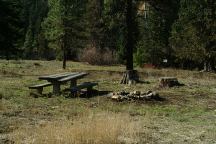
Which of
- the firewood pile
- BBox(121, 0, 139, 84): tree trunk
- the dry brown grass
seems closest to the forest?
BBox(121, 0, 139, 84): tree trunk

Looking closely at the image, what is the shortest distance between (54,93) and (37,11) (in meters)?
103

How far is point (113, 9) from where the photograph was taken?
25.7m

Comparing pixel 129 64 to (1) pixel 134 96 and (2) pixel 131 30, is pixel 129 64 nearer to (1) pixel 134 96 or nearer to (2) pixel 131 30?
(2) pixel 131 30

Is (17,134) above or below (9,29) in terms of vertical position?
below

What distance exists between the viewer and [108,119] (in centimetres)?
1095

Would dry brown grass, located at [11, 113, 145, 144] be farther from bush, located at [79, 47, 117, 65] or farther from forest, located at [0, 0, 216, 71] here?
bush, located at [79, 47, 117, 65]

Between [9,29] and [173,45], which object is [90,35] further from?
[9,29]

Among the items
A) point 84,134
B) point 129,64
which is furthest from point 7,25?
point 84,134

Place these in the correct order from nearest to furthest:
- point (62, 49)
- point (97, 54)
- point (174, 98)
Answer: point (174, 98), point (62, 49), point (97, 54)

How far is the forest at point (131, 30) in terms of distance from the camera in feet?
88.9

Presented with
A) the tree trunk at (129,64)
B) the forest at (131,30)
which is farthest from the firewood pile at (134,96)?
the forest at (131,30)

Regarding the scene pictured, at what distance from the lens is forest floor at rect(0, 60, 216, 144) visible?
31.1 ft

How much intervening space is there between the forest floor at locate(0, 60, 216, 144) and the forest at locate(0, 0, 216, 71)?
8.16 m

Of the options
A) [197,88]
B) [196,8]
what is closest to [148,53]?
[196,8]
